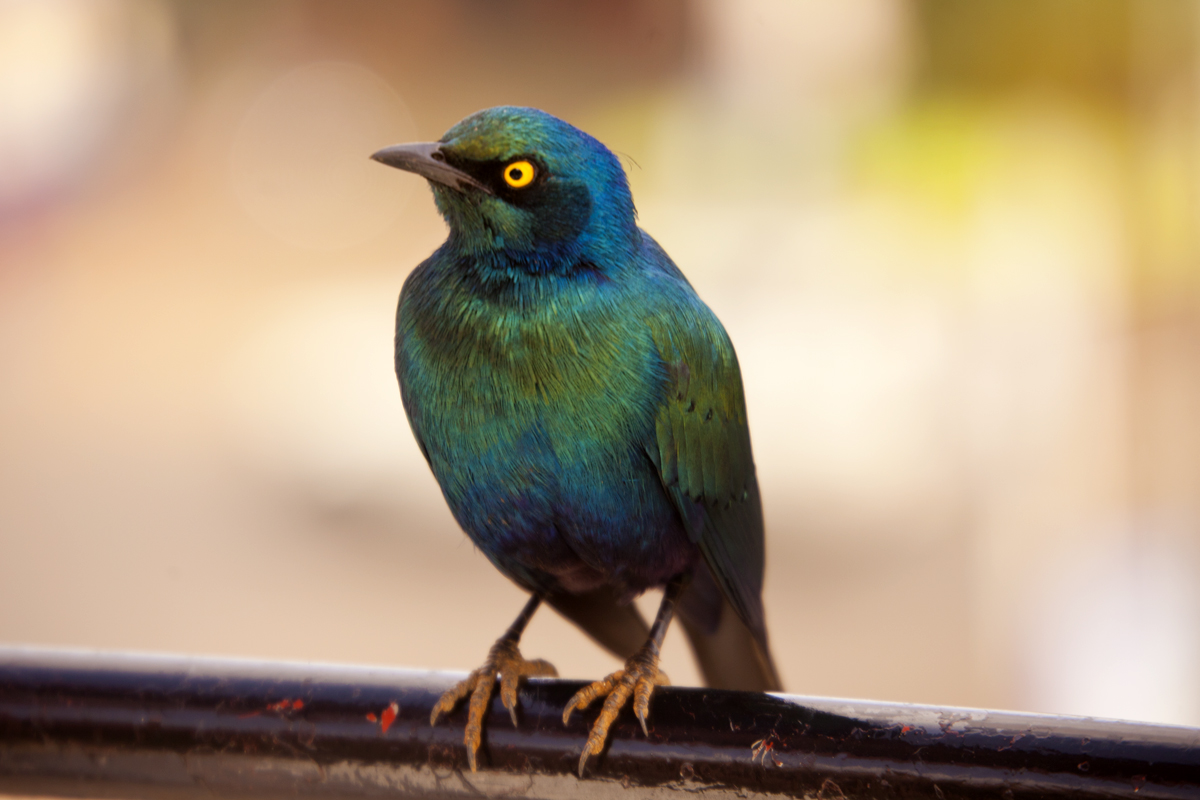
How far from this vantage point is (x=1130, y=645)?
524 cm

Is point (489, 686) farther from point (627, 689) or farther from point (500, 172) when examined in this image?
point (500, 172)

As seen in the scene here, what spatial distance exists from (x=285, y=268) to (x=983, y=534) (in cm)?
428

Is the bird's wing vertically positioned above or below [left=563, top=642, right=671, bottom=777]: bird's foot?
above

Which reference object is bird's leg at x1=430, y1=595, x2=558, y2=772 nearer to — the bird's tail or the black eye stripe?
the bird's tail

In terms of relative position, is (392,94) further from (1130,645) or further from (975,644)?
(1130,645)

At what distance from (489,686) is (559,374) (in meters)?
0.47

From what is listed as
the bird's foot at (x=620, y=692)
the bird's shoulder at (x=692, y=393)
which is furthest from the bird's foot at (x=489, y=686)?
the bird's shoulder at (x=692, y=393)

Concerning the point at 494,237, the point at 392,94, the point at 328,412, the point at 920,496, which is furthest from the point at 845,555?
the point at 494,237

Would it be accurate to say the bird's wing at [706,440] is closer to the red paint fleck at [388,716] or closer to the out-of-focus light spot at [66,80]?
the red paint fleck at [388,716]

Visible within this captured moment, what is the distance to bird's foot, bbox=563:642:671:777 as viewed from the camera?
1.50 meters

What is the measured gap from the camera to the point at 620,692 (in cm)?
160

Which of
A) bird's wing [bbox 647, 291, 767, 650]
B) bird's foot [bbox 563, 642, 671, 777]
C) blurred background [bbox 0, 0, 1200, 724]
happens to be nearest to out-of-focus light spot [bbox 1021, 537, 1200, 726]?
blurred background [bbox 0, 0, 1200, 724]

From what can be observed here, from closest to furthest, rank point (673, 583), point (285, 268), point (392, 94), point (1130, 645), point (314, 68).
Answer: point (673, 583), point (392, 94), point (1130, 645), point (314, 68), point (285, 268)

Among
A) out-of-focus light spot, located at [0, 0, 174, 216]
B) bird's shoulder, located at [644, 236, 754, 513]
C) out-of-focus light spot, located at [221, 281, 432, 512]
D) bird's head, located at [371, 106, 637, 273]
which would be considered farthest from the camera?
out-of-focus light spot, located at [0, 0, 174, 216]
